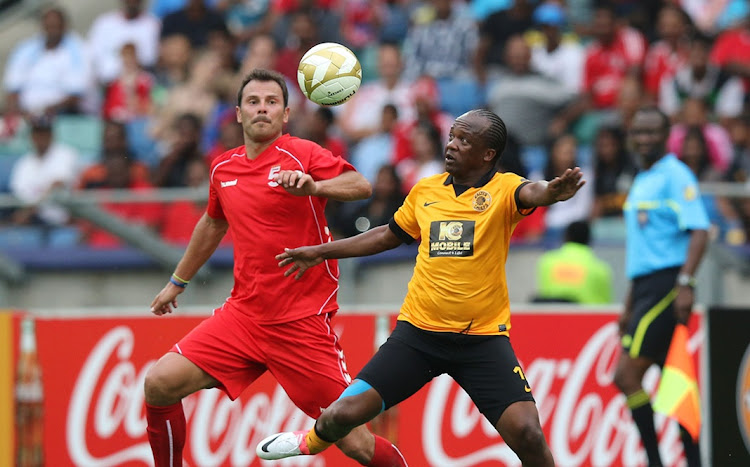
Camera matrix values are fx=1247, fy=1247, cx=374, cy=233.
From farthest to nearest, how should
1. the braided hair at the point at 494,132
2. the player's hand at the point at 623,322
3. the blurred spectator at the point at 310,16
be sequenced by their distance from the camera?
the blurred spectator at the point at 310,16 → the player's hand at the point at 623,322 → the braided hair at the point at 494,132

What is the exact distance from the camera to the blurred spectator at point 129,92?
618 inches

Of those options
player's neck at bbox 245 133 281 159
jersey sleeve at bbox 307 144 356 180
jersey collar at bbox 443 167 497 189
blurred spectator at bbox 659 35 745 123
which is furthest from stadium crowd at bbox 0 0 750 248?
jersey collar at bbox 443 167 497 189

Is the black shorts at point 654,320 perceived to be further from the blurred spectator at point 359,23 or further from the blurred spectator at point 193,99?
the blurred spectator at point 359,23

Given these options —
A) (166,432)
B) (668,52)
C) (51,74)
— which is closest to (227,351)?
(166,432)

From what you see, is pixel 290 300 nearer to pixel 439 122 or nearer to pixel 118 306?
pixel 118 306

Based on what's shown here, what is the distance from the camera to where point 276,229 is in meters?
7.35

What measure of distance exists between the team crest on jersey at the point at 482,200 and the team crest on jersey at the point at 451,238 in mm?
94

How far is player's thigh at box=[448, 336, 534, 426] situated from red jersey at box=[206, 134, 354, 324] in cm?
101

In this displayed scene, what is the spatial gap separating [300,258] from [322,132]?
6.29 meters

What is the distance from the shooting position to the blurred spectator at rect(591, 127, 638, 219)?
11.7 m

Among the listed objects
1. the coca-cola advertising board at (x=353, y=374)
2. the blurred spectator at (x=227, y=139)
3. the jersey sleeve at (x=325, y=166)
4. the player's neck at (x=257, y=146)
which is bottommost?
the coca-cola advertising board at (x=353, y=374)

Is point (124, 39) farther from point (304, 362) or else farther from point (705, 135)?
point (304, 362)

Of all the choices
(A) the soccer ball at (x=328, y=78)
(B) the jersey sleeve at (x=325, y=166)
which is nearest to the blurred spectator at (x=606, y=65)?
(A) the soccer ball at (x=328, y=78)

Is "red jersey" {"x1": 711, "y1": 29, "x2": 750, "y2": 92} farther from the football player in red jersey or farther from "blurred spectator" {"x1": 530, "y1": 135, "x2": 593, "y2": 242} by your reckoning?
the football player in red jersey
